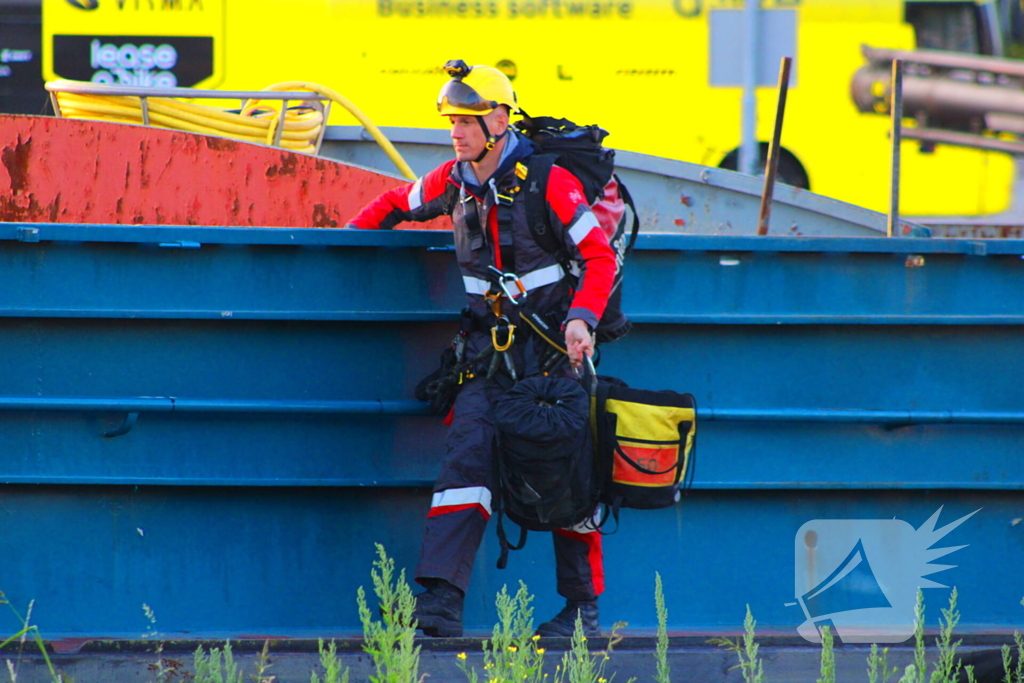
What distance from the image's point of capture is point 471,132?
3086mm

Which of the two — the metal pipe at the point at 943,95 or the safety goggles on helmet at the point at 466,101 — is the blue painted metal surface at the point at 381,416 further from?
the metal pipe at the point at 943,95

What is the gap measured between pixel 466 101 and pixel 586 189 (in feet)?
1.34

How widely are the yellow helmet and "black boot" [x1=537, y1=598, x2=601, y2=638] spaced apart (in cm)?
140

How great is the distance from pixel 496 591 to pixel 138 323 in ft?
4.18

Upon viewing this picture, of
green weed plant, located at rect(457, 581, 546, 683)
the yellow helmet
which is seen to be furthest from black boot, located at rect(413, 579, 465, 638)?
the yellow helmet

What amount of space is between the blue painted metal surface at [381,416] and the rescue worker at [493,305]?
0.56 ft

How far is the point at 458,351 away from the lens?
312cm

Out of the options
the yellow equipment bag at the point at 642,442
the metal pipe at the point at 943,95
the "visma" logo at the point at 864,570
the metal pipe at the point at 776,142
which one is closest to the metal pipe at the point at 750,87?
the metal pipe at the point at 943,95

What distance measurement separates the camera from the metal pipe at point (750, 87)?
7.13m

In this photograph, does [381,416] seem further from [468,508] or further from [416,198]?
[416,198]

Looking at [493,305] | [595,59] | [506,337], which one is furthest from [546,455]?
[595,59]

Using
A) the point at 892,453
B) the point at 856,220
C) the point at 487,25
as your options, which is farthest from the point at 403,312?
the point at 487,25

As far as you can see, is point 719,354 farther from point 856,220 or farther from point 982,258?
point 856,220

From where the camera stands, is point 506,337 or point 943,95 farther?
point 943,95
